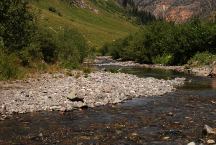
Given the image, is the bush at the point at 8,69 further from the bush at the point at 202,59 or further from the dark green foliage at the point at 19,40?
the bush at the point at 202,59

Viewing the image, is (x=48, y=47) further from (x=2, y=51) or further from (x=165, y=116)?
(x=165, y=116)

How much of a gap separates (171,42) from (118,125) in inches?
3412

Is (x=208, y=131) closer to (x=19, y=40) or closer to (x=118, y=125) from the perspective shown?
(x=118, y=125)

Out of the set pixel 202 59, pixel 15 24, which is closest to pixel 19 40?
pixel 15 24

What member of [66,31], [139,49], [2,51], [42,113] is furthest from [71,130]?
[139,49]

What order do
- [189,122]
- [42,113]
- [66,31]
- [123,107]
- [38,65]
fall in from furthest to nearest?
1. [66,31]
2. [38,65]
3. [123,107]
4. [42,113]
5. [189,122]

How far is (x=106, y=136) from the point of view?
2203 centimetres

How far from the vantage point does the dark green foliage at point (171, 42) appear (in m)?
99.6

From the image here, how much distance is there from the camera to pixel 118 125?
2488 cm

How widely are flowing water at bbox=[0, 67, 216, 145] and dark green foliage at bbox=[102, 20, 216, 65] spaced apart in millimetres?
67821

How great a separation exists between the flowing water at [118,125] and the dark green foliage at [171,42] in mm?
67821

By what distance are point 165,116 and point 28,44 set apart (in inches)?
1167

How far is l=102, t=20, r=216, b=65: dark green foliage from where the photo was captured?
9962cm

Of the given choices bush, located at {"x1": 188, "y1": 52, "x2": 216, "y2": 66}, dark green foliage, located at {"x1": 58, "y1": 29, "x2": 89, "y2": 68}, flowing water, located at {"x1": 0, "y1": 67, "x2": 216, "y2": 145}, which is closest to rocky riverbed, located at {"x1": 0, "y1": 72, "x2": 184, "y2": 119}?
flowing water, located at {"x1": 0, "y1": 67, "x2": 216, "y2": 145}
